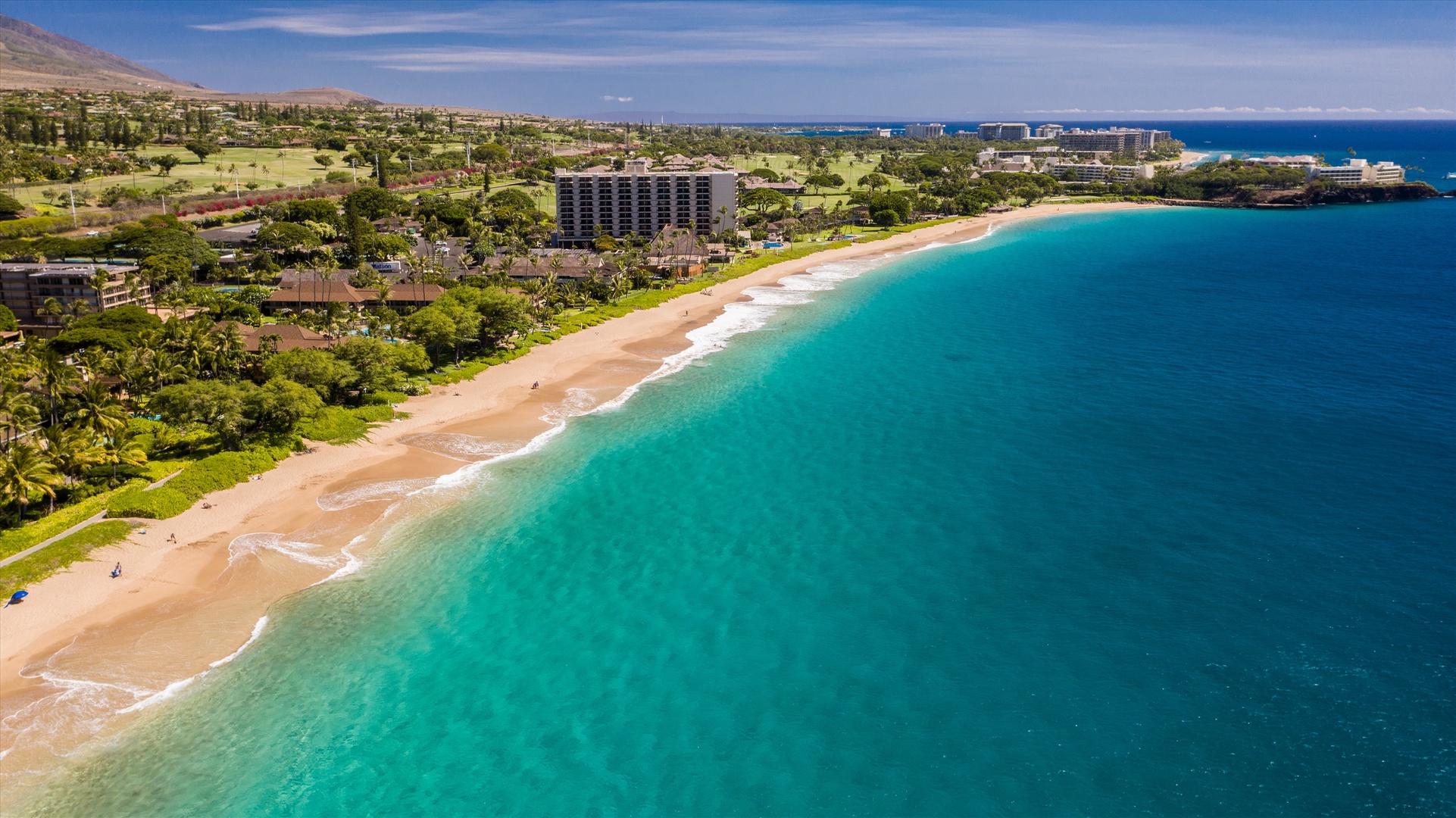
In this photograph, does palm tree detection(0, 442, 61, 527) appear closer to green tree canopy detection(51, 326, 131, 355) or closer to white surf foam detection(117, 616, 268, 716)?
white surf foam detection(117, 616, 268, 716)

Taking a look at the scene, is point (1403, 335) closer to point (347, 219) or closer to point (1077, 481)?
point (1077, 481)

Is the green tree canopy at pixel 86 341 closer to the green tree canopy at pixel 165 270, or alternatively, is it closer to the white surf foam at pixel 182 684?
the green tree canopy at pixel 165 270

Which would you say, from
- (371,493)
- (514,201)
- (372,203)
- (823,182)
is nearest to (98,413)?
(371,493)

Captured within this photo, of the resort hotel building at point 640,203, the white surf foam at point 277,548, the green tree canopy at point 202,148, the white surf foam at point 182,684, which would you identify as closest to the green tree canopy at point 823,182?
the resort hotel building at point 640,203

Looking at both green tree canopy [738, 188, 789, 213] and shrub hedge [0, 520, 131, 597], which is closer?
shrub hedge [0, 520, 131, 597]

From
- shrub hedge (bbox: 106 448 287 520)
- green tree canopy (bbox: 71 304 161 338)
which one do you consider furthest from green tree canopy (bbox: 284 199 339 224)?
shrub hedge (bbox: 106 448 287 520)
